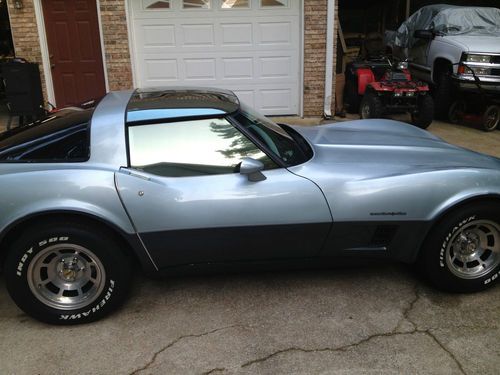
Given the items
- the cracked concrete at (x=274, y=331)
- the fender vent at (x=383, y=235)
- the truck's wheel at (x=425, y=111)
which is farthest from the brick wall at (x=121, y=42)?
the fender vent at (x=383, y=235)

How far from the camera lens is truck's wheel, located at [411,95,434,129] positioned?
829 centimetres

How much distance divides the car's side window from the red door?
650 centimetres

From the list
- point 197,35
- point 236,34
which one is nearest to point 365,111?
point 236,34

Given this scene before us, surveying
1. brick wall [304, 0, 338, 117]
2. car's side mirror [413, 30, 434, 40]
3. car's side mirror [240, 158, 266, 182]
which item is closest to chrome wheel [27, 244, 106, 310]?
car's side mirror [240, 158, 266, 182]

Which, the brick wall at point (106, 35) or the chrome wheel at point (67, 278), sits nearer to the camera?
the chrome wheel at point (67, 278)

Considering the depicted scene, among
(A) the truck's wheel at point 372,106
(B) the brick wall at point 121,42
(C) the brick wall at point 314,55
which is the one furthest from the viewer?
(C) the brick wall at point 314,55

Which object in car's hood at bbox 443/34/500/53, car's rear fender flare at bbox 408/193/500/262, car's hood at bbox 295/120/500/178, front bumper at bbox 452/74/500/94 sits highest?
car's hood at bbox 443/34/500/53

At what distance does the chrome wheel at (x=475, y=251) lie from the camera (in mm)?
3346

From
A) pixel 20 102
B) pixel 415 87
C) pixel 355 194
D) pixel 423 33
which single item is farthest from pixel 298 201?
pixel 423 33

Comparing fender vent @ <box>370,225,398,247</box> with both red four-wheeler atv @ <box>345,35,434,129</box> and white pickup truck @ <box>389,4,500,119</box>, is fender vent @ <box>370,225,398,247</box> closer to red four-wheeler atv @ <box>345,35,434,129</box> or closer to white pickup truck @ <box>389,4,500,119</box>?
red four-wheeler atv @ <box>345,35,434,129</box>

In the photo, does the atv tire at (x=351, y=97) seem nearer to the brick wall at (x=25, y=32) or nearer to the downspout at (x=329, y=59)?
the downspout at (x=329, y=59)

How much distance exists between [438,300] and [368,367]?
3.17 ft

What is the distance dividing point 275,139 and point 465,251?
61.3 inches

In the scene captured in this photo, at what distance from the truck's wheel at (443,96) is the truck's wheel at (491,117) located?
87cm
